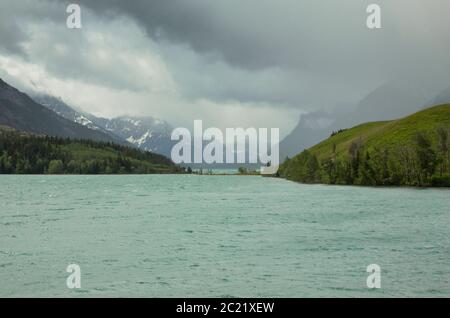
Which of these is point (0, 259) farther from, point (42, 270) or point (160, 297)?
point (160, 297)

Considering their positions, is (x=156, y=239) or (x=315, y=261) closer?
(x=315, y=261)

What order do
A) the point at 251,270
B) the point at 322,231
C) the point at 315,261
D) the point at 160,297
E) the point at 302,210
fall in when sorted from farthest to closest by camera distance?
the point at 302,210 < the point at 322,231 < the point at 315,261 < the point at 251,270 < the point at 160,297

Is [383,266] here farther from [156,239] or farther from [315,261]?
[156,239]

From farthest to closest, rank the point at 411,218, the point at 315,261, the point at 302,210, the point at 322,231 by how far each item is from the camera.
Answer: the point at 302,210, the point at 411,218, the point at 322,231, the point at 315,261

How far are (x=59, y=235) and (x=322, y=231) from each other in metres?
35.3

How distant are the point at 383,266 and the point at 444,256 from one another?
29.6 feet

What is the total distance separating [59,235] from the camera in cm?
6806

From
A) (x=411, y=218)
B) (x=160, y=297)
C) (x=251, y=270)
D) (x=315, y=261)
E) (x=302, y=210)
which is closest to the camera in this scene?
(x=160, y=297)

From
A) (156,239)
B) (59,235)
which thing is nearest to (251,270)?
(156,239)

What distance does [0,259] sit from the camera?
51094 millimetres
